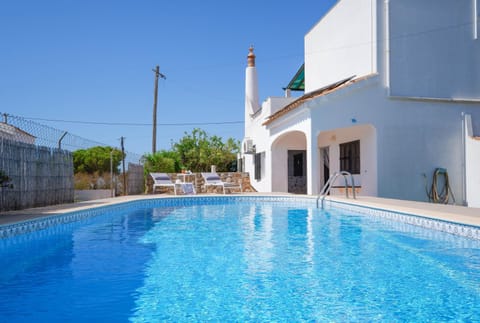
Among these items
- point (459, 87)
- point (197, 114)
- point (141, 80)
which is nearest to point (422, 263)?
point (459, 87)

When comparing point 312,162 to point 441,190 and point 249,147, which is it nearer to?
point 441,190

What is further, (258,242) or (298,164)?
(298,164)

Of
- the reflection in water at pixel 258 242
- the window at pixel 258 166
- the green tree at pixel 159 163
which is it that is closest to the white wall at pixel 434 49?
the reflection in water at pixel 258 242

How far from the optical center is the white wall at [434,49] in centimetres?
1334

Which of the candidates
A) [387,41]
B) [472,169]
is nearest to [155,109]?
[387,41]

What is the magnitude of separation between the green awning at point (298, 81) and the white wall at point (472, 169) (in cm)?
1089

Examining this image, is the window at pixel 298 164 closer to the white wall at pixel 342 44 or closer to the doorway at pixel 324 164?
the doorway at pixel 324 164

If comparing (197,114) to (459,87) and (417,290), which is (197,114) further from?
(417,290)

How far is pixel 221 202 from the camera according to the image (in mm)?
15133

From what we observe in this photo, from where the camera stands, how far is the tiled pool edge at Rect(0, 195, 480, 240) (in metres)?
6.66

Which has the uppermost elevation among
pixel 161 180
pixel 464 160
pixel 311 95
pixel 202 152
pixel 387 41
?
pixel 387 41

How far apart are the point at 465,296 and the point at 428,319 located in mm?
853

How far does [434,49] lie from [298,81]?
10530 mm

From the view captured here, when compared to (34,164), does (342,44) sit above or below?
above
